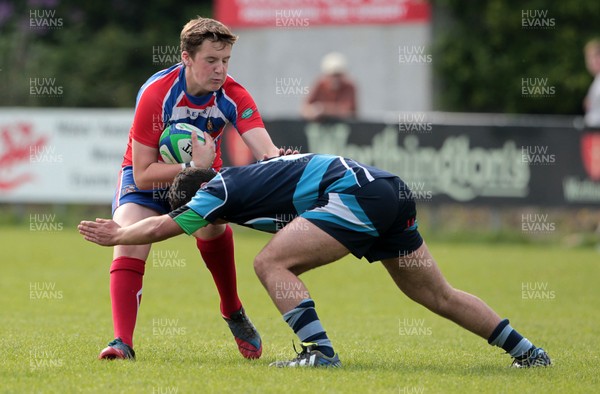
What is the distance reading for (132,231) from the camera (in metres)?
6.03

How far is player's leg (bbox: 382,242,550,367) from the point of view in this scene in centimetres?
633

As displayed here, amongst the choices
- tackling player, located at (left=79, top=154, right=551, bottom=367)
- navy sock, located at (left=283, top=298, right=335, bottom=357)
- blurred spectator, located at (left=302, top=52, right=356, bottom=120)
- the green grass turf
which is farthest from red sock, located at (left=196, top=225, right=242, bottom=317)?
blurred spectator, located at (left=302, top=52, right=356, bottom=120)

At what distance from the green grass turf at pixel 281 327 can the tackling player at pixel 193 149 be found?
313 mm

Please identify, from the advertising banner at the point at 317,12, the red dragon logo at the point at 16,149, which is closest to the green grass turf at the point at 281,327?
the red dragon logo at the point at 16,149

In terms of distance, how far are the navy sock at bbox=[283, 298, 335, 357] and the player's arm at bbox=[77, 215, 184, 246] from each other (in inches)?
29.4

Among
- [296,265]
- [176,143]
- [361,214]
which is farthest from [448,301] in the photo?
[176,143]

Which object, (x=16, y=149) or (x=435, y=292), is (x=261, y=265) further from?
(x=16, y=149)

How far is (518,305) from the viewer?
33.7 ft

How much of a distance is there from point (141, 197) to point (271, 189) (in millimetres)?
1148

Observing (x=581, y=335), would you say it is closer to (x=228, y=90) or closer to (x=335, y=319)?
(x=335, y=319)

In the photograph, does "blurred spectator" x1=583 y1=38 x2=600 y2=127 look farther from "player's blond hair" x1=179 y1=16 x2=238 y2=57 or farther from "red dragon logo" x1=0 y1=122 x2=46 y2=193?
"player's blond hair" x1=179 y1=16 x2=238 y2=57

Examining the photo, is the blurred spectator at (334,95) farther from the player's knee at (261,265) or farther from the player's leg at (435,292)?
the player's knee at (261,265)

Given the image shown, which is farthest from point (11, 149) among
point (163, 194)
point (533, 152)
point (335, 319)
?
point (163, 194)

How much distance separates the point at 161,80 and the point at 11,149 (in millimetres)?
11183
